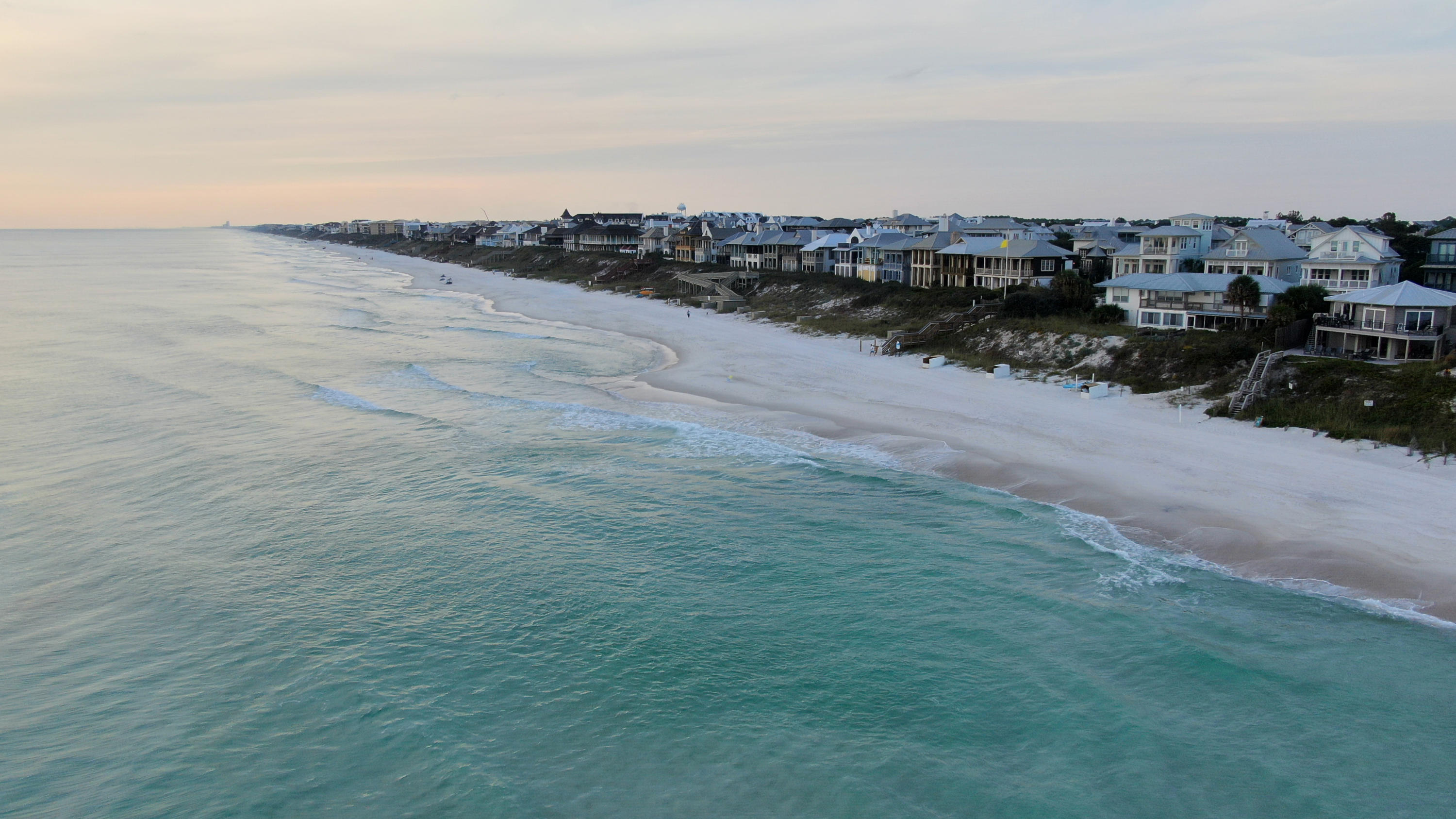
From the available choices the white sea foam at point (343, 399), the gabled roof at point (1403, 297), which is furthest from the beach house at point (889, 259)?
the white sea foam at point (343, 399)

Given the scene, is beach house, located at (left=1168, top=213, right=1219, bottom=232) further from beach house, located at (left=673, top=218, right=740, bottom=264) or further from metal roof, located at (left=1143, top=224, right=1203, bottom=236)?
beach house, located at (left=673, top=218, right=740, bottom=264)

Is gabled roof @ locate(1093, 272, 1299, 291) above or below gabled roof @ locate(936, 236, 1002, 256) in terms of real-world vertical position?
below

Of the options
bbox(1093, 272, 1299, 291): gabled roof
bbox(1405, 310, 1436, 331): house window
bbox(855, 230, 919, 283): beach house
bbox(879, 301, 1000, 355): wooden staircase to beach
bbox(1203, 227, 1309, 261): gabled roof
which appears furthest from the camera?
bbox(855, 230, 919, 283): beach house

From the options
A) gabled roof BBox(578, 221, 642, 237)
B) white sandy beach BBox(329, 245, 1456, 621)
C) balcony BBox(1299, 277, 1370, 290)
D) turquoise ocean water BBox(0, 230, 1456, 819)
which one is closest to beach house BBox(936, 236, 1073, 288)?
balcony BBox(1299, 277, 1370, 290)

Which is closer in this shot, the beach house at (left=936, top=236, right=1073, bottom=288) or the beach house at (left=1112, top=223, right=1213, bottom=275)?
the beach house at (left=1112, top=223, right=1213, bottom=275)

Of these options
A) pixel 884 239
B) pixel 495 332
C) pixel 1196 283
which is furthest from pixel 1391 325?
pixel 495 332

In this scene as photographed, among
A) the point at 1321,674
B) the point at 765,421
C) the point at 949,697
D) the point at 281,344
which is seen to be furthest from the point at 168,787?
the point at 281,344

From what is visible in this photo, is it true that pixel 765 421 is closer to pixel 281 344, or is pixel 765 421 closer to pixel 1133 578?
pixel 1133 578

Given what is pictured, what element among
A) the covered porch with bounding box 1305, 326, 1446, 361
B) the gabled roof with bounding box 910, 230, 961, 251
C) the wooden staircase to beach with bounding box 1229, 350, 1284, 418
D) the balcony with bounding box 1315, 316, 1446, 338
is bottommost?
the wooden staircase to beach with bounding box 1229, 350, 1284, 418
